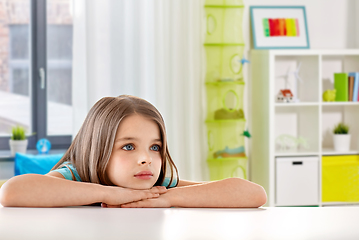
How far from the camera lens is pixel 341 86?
307 centimetres

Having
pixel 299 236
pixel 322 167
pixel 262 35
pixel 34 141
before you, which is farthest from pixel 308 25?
pixel 299 236

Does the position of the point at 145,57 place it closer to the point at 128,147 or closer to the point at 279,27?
the point at 279,27

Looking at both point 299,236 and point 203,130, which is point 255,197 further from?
point 203,130

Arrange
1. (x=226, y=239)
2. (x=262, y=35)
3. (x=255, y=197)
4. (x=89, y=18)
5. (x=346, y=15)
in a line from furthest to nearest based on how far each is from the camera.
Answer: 1. (x=346, y=15)
2. (x=262, y=35)
3. (x=89, y=18)
4. (x=255, y=197)
5. (x=226, y=239)

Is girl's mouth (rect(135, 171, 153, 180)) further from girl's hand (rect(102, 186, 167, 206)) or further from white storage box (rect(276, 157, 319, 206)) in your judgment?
white storage box (rect(276, 157, 319, 206))

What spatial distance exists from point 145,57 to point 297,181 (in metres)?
1.41

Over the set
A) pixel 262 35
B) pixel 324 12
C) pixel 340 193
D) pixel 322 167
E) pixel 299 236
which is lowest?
pixel 340 193

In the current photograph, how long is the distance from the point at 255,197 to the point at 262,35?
8.72 feet

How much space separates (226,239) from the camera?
18cm

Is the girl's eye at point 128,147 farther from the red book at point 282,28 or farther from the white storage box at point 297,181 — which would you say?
the red book at point 282,28

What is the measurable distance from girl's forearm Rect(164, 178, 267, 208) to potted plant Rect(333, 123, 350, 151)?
267 centimetres

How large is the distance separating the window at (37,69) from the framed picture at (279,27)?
1.43 m

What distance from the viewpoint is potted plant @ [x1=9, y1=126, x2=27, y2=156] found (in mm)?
2846

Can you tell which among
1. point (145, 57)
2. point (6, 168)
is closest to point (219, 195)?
point (145, 57)
